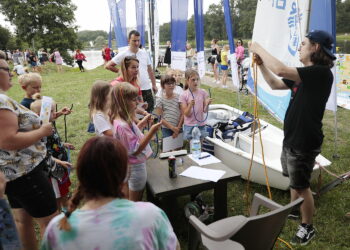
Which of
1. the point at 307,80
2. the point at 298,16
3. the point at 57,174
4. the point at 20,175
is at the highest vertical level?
the point at 298,16

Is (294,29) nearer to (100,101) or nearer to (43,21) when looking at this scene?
(100,101)

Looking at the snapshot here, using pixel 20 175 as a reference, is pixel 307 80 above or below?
above

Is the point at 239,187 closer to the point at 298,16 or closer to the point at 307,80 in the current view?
the point at 307,80

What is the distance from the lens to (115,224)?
0.92 m

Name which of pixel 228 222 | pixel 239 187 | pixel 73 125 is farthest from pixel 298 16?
pixel 73 125

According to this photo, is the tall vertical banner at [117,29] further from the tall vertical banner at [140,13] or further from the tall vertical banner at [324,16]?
the tall vertical banner at [324,16]

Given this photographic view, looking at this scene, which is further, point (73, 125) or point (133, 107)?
point (73, 125)

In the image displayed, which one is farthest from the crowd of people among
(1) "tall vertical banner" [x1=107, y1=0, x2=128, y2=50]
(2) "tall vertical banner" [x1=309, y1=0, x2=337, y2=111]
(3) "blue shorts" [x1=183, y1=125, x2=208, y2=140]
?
(1) "tall vertical banner" [x1=107, y1=0, x2=128, y2=50]

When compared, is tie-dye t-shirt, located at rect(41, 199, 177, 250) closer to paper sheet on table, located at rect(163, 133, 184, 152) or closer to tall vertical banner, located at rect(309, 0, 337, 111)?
paper sheet on table, located at rect(163, 133, 184, 152)

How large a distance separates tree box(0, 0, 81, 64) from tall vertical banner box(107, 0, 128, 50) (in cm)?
2153

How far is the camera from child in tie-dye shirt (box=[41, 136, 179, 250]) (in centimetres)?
92

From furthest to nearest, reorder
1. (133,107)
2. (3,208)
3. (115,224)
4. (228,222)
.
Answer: (133,107)
(228,222)
(3,208)
(115,224)

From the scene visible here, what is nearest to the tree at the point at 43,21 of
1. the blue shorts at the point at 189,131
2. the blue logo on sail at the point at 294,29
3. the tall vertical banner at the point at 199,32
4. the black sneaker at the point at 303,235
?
the tall vertical banner at the point at 199,32

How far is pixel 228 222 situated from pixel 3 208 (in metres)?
1.39
